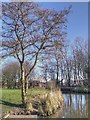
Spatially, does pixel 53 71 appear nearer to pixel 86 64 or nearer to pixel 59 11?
pixel 86 64

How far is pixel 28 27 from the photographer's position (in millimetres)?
10719

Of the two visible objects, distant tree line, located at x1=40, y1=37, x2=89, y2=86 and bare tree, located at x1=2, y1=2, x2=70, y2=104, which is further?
distant tree line, located at x1=40, y1=37, x2=89, y2=86

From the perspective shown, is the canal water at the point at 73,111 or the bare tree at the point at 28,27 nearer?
the canal water at the point at 73,111

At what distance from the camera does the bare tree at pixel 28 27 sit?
10305 mm

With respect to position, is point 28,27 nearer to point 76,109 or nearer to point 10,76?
point 76,109

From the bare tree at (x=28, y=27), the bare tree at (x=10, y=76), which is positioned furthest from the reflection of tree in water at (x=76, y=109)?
the bare tree at (x=10, y=76)

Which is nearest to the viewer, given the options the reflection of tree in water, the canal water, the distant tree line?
the canal water

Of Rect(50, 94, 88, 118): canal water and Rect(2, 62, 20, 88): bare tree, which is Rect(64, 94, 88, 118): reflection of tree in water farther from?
Rect(2, 62, 20, 88): bare tree

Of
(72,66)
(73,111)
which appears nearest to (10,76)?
(72,66)

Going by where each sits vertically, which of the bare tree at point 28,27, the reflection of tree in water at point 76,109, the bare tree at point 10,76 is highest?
the bare tree at point 28,27

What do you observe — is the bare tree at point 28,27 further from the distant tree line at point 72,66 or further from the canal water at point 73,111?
the distant tree line at point 72,66

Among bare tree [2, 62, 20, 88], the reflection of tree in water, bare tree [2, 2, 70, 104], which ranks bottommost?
the reflection of tree in water

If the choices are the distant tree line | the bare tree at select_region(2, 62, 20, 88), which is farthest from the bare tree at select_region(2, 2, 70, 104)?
the distant tree line

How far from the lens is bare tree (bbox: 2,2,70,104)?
10305 millimetres
